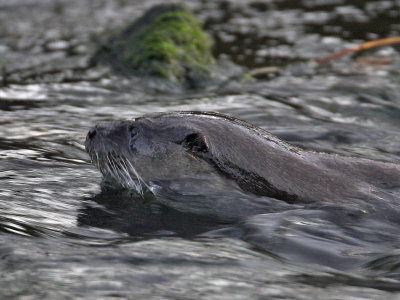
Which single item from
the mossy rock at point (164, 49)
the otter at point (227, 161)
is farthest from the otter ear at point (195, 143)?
the mossy rock at point (164, 49)

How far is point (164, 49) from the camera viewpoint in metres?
8.89

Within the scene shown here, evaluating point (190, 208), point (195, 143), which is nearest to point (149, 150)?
point (195, 143)

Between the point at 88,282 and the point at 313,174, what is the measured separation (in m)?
1.63

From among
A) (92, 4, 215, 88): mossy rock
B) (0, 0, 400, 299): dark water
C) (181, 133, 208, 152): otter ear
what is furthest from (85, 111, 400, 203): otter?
(92, 4, 215, 88): mossy rock

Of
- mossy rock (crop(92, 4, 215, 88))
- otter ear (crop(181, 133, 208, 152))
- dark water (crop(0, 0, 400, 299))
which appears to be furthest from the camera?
mossy rock (crop(92, 4, 215, 88))

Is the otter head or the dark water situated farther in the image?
the otter head

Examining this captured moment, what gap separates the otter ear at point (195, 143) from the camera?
3.94m

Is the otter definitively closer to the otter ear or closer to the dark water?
the otter ear

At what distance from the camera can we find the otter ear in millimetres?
3936

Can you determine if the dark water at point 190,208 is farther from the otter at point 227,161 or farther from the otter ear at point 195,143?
the otter ear at point 195,143

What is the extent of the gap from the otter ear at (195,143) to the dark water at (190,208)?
12.2 inches

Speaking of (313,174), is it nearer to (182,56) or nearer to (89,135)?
(89,135)

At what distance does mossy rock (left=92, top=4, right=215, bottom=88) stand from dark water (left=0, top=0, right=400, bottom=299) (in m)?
0.36

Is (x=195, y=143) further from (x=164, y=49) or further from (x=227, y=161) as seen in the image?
(x=164, y=49)
